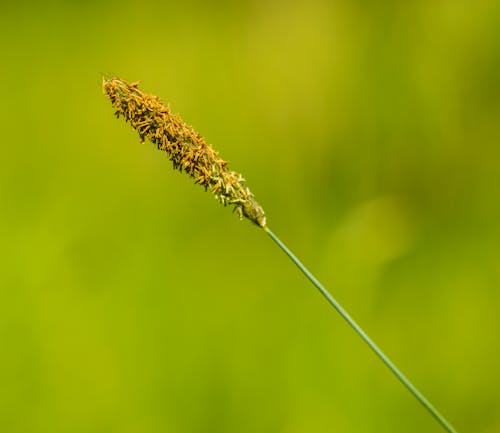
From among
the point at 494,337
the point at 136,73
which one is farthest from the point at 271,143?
the point at 494,337

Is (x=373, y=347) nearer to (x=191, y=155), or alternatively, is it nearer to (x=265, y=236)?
(x=191, y=155)

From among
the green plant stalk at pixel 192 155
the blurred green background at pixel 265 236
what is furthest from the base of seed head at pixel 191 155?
the blurred green background at pixel 265 236

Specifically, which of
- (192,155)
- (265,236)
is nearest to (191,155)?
(192,155)

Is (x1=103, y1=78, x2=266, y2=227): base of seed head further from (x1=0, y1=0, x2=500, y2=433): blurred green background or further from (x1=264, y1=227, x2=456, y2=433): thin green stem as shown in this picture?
(x1=0, y1=0, x2=500, y2=433): blurred green background

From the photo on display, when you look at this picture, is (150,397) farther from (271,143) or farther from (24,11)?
(24,11)

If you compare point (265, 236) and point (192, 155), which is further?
point (265, 236)

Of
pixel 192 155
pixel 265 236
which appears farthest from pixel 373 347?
pixel 265 236

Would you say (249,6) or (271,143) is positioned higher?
(249,6)
